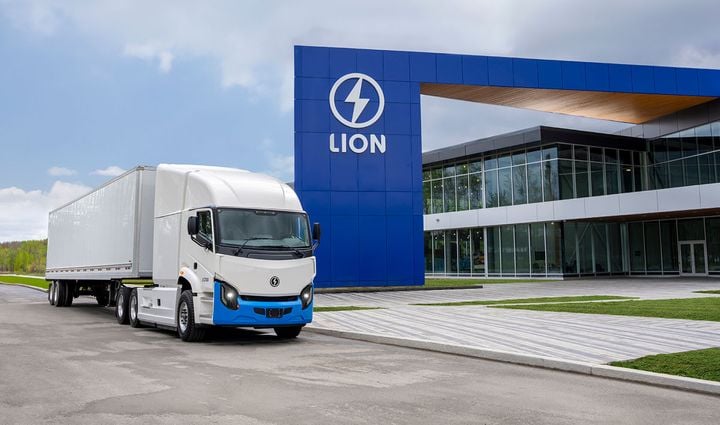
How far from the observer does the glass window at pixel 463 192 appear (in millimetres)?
42156

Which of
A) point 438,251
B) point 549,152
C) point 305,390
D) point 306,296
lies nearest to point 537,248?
point 549,152

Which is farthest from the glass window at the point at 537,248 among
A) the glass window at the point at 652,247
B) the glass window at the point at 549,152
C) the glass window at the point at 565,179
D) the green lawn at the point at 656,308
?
the green lawn at the point at 656,308

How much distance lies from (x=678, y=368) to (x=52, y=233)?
23.0 meters

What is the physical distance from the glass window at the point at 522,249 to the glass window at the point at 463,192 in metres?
4.48

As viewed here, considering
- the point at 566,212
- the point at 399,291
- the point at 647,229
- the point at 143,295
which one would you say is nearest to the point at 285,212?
the point at 143,295

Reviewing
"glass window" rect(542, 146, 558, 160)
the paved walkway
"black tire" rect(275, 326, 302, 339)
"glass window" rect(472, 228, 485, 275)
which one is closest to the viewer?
the paved walkway

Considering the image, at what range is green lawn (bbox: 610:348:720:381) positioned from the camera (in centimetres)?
785

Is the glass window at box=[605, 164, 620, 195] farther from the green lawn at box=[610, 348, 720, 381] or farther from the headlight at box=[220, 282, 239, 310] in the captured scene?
the headlight at box=[220, 282, 239, 310]

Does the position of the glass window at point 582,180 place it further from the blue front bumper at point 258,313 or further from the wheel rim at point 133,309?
the blue front bumper at point 258,313

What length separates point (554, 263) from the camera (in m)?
36.9

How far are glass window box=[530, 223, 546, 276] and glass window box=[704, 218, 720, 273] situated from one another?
8.73 meters

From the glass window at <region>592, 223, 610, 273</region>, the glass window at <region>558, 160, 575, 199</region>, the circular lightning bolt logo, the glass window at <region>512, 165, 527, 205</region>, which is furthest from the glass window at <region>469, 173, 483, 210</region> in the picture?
the circular lightning bolt logo

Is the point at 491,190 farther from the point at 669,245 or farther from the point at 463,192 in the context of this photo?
the point at 669,245

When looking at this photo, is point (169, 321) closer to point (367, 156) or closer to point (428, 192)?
point (367, 156)
